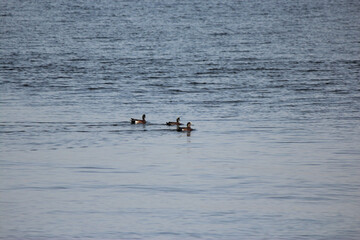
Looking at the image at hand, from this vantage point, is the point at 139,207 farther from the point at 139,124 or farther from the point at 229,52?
the point at 229,52

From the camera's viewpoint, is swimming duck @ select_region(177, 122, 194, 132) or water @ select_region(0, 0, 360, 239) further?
swimming duck @ select_region(177, 122, 194, 132)

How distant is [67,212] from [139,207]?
2.13 metres

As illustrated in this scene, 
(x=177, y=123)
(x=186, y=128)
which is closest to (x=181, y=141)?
(x=186, y=128)

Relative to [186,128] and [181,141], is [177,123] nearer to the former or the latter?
[186,128]

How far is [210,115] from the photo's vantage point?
1631 inches

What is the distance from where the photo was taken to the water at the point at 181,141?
22141 mm

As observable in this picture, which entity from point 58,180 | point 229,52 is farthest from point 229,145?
point 229,52

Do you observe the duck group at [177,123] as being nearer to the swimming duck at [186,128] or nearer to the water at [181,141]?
the swimming duck at [186,128]

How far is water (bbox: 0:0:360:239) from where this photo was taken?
2214 cm

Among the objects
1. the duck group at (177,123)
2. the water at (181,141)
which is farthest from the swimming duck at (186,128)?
the water at (181,141)

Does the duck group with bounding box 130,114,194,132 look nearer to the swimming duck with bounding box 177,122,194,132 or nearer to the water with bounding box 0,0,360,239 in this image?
the swimming duck with bounding box 177,122,194,132

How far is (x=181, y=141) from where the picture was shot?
3434 cm

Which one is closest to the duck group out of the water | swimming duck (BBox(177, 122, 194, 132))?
swimming duck (BBox(177, 122, 194, 132))

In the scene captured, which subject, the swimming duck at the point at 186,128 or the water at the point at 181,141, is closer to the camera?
the water at the point at 181,141
